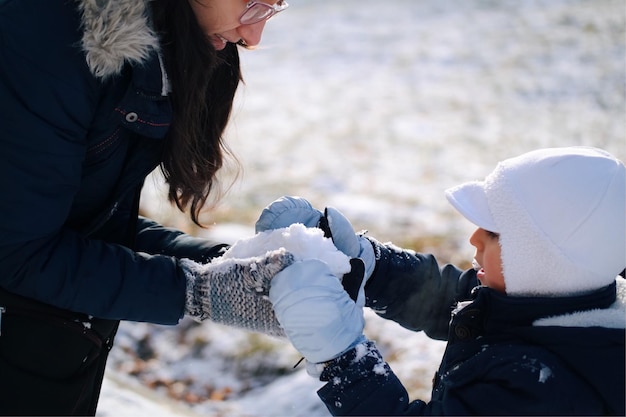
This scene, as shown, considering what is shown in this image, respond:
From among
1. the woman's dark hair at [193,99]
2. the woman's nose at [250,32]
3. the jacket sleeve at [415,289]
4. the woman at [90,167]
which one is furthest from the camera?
the jacket sleeve at [415,289]

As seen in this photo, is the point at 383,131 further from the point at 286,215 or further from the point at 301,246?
the point at 301,246

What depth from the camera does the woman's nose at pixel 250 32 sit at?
7.49ft

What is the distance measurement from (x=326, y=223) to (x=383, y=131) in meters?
5.05

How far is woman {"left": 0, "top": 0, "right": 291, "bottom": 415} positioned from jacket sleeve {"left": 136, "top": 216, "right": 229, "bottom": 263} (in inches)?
9.7

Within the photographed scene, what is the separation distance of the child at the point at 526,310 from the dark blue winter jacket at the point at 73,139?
456 millimetres

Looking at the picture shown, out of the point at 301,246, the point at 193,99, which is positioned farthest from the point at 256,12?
the point at 301,246

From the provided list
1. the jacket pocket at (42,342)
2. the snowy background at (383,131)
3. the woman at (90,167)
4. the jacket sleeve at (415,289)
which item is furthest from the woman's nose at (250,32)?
the jacket pocket at (42,342)

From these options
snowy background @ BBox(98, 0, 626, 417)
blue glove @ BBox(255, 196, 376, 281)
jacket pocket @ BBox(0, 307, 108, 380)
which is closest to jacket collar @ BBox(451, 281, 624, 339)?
blue glove @ BBox(255, 196, 376, 281)

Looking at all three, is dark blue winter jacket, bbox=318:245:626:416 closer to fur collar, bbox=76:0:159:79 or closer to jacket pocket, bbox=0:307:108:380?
jacket pocket, bbox=0:307:108:380

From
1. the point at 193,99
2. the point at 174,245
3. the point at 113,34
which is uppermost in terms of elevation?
the point at 113,34

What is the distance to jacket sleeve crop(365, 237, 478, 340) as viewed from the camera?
2447 mm

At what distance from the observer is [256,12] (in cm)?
223

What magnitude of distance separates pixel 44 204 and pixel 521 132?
565 centimetres

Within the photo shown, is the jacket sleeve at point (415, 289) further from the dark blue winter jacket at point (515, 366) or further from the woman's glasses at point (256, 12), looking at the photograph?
the woman's glasses at point (256, 12)
